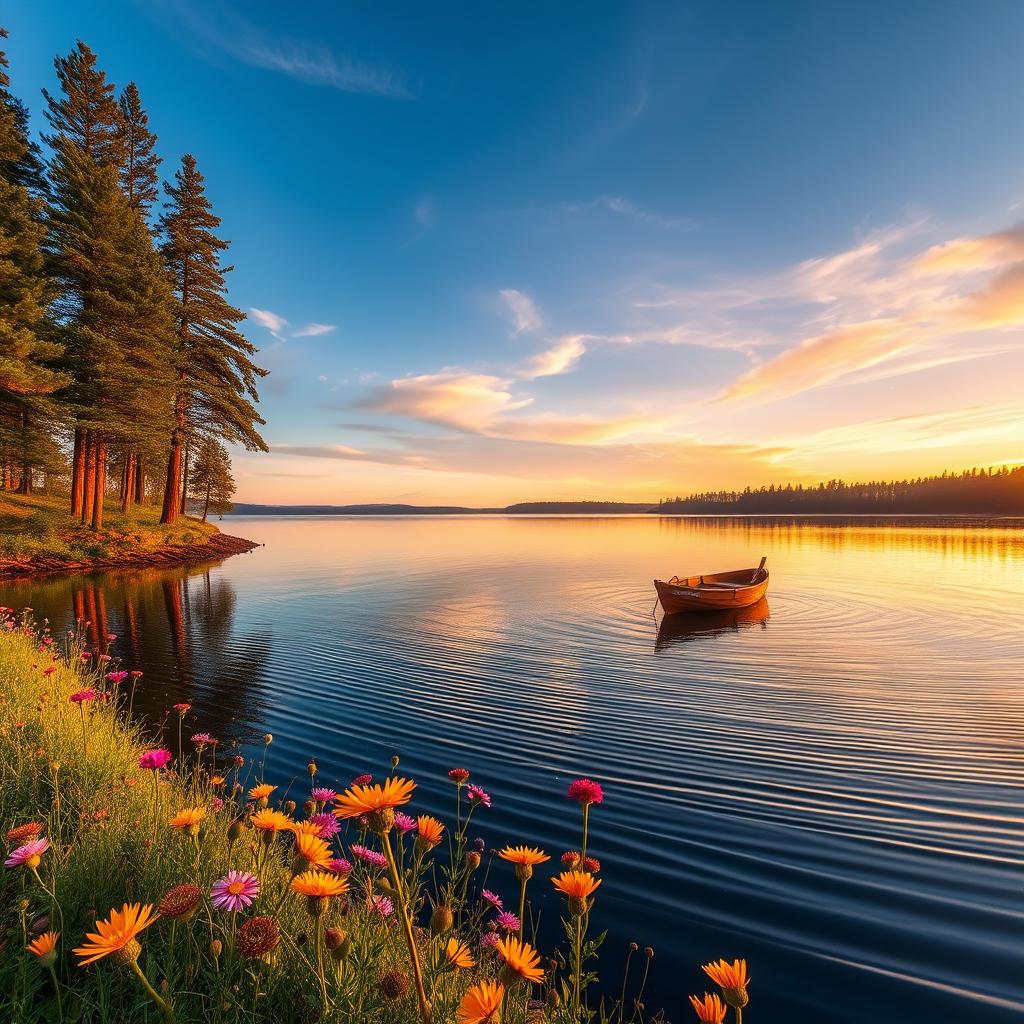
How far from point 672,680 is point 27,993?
36.5 feet

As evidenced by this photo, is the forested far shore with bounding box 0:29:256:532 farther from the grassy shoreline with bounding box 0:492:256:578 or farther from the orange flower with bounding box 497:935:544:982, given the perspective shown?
the orange flower with bounding box 497:935:544:982

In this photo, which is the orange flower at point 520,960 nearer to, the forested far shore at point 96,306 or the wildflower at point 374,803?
the wildflower at point 374,803

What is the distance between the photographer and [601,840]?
18.0 ft

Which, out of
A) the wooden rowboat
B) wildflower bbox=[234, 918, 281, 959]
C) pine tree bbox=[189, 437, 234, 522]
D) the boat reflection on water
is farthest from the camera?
pine tree bbox=[189, 437, 234, 522]

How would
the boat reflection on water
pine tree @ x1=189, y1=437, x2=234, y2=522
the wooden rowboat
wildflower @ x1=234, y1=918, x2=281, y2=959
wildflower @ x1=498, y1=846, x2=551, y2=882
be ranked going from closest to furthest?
wildflower @ x1=234, y1=918, x2=281, y2=959
wildflower @ x1=498, y1=846, x2=551, y2=882
the boat reflection on water
the wooden rowboat
pine tree @ x1=189, y1=437, x2=234, y2=522

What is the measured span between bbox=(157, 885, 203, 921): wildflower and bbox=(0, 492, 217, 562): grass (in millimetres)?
28766

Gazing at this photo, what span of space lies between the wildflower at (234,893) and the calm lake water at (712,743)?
11.1 feet

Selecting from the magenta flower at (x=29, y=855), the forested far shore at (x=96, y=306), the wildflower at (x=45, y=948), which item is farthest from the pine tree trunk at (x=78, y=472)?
the wildflower at (x=45, y=948)

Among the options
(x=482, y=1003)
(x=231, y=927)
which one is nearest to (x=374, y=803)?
(x=482, y=1003)

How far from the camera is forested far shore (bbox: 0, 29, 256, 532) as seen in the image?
69.2 ft

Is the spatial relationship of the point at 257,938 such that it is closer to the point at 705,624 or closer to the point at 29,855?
the point at 29,855

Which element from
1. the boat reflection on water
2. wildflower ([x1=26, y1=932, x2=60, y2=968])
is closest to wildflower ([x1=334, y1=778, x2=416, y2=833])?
wildflower ([x1=26, y1=932, x2=60, y2=968])

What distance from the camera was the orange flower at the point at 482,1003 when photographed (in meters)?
1.29

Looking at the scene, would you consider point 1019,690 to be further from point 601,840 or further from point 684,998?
point 684,998
